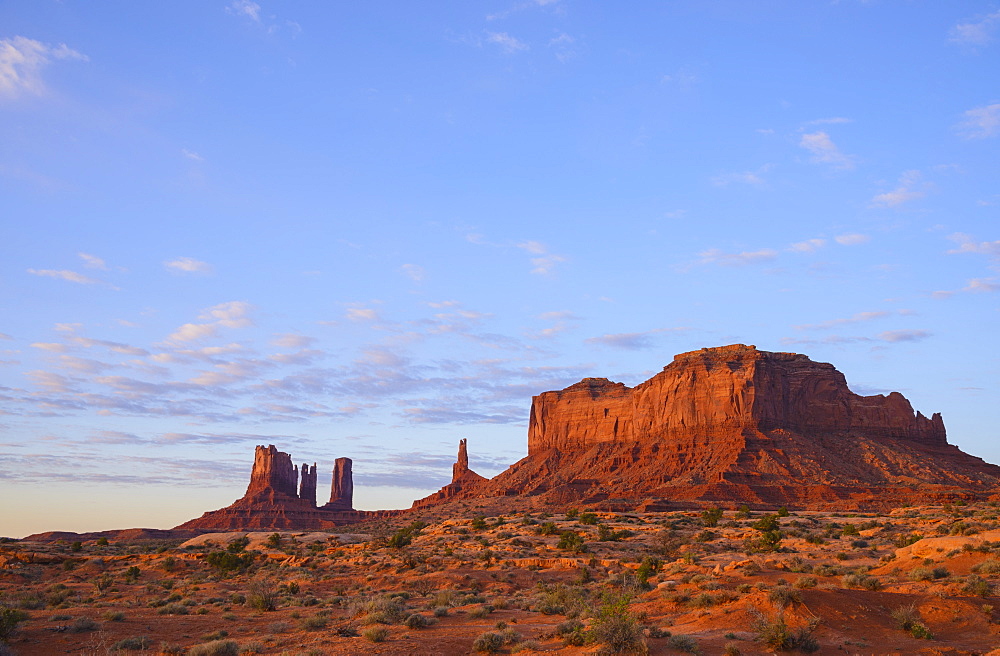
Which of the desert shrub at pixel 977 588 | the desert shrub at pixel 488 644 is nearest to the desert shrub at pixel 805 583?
the desert shrub at pixel 977 588

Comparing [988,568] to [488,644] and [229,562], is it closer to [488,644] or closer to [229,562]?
[488,644]

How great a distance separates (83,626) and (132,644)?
315 centimetres

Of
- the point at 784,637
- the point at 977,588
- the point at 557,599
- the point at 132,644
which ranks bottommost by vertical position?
the point at 132,644

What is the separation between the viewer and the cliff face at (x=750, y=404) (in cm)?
11038

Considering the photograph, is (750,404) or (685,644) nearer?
(685,644)

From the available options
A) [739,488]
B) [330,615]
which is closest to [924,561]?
[330,615]

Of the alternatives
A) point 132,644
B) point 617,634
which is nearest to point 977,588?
point 617,634

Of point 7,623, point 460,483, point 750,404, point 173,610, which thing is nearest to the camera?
point 7,623

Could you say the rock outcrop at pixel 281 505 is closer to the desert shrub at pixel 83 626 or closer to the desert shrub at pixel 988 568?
the desert shrub at pixel 83 626

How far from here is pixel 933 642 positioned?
14562mm

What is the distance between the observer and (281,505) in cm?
14700

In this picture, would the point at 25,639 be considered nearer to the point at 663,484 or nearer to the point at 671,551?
the point at 671,551

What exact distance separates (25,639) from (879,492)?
8478cm

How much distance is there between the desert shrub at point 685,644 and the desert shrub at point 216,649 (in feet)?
30.4
